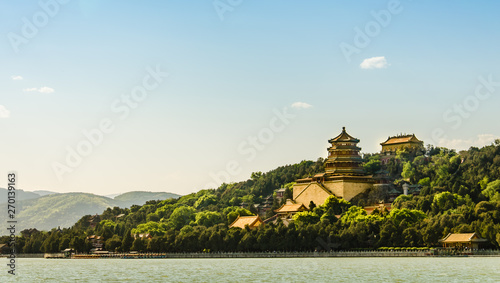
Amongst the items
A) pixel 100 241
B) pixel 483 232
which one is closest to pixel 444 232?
pixel 483 232

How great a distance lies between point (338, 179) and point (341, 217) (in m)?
17.2

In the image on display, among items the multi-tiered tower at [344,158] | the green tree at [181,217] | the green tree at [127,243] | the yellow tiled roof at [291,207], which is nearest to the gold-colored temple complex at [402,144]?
the multi-tiered tower at [344,158]

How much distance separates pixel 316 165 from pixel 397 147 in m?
17.6

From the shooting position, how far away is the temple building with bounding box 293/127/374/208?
124 m

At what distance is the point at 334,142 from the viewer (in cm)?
12962

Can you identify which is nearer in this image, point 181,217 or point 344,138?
point 344,138

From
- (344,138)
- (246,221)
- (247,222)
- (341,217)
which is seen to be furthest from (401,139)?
(341,217)

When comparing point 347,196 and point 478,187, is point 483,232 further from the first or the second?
point 347,196

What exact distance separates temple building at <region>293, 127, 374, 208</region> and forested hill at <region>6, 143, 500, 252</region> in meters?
4.09

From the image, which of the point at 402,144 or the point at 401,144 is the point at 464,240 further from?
the point at 401,144

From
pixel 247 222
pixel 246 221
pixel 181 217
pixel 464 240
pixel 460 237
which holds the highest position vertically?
pixel 181 217

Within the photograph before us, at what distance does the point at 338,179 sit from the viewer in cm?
12456

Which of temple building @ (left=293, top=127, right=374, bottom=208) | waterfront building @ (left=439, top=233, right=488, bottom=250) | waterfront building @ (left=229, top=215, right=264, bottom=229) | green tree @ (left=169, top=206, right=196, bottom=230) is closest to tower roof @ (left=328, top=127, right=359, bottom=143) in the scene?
temple building @ (left=293, top=127, right=374, bottom=208)

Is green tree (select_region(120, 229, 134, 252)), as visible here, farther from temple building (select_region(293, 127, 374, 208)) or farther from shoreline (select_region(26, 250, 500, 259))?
temple building (select_region(293, 127, 374, 208))
